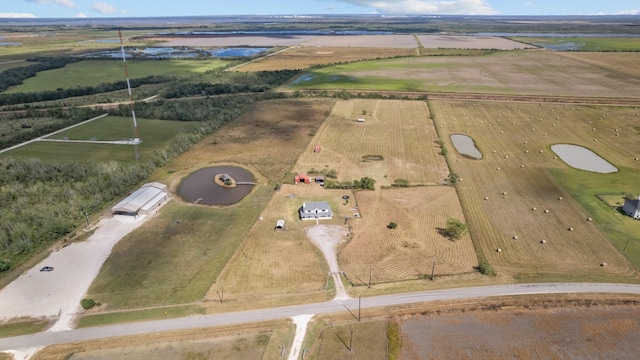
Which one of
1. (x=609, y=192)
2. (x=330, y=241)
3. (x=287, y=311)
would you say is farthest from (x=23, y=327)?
(x=609, y=192)

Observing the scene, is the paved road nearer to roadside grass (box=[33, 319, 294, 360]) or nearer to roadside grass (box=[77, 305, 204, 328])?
roadside grass (box=[77, 305, 204, 328])

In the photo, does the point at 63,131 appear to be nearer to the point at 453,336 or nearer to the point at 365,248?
the point at 365,248

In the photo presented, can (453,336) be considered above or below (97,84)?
below

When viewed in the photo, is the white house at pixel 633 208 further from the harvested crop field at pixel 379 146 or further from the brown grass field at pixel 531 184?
the harvested crop field at pixel 379 146

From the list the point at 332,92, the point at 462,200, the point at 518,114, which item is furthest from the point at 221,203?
the point at 518,114

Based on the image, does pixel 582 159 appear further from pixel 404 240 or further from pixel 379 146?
pixel 404 240

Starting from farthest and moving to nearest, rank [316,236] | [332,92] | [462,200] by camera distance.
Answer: [332,92], [462,200], [316,236]

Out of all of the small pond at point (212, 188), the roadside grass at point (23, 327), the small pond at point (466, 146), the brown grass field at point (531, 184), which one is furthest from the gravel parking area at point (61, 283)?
the small pond at point (466, 146)
